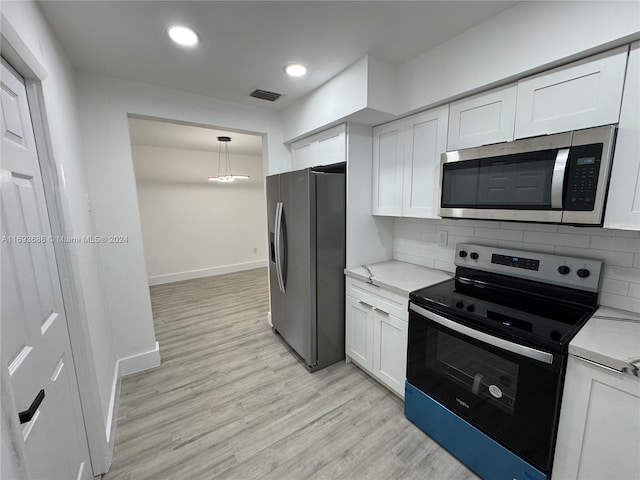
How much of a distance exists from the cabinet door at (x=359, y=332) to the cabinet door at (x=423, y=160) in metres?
0.89

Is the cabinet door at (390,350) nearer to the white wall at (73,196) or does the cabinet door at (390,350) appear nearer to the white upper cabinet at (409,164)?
the white upper cabinet at (409,164)

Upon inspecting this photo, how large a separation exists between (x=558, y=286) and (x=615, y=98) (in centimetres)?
99

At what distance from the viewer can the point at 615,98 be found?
3.95 ft

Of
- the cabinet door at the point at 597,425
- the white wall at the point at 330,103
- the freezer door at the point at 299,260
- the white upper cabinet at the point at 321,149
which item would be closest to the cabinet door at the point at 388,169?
the white upper cabinet at the point at 321,149

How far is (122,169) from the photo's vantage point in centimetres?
222

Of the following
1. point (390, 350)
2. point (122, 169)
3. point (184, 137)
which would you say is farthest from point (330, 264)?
point (184, 137)

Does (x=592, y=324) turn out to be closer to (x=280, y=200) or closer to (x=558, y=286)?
(x=558, y=286)

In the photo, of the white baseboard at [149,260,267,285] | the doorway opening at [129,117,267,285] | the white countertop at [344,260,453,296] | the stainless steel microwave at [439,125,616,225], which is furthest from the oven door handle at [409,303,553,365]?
the white baseboard at [149,260,267,285]

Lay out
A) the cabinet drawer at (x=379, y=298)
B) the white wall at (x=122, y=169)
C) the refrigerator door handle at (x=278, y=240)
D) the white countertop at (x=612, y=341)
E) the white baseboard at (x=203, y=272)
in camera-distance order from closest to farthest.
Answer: the white countertop at (x=612, y=341)
the cabinet drawer at (x=379, y=298)
the white wall at (x=122, y=169)
the refrigerator door handle at (x=278, y=240)
the white baseboard at (x=203, y=272)

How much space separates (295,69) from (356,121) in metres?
0.62

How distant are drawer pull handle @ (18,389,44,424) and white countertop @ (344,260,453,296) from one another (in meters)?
1.82

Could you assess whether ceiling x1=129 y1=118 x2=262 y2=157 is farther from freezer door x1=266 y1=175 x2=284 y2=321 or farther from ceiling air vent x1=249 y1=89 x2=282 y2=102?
freezer door x1=266 y1=175 x2=284 y2=321

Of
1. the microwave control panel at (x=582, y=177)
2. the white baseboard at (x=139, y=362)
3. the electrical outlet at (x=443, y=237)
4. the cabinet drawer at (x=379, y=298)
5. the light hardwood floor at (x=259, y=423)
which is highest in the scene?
the microwave control panel at (x=582, y=177)

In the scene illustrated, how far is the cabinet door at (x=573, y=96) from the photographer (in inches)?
47.6
